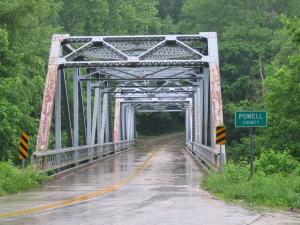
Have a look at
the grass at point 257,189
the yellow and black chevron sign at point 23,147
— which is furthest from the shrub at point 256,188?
the yellow and black chevron sign at point 23,147

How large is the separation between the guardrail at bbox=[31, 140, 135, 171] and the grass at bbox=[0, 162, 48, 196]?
3.36 feet

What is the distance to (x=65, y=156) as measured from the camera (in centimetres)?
2278

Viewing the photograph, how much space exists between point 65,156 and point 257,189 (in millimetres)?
11871

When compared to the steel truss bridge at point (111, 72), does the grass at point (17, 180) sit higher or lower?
lower

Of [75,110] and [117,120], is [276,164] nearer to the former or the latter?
[75,110]

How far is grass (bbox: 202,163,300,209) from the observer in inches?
439

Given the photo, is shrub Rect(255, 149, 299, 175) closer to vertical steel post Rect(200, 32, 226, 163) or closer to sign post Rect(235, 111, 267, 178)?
vertical steel post Rect(200, 32, 226, 163)

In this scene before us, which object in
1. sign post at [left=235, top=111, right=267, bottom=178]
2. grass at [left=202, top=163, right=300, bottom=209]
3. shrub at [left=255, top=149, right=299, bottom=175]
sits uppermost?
sign post at [left=235, top=111, right=267, bottom=178]

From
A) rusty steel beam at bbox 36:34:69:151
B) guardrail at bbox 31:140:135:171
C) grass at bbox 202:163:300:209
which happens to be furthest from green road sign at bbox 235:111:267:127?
rusty steel beam at bbox 36:34:69:151

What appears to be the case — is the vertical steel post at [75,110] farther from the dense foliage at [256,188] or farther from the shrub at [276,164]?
the dense foliage at [256,188]

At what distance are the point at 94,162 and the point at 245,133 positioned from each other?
24.9 metres

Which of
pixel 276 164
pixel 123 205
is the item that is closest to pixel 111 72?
pixel 276 164

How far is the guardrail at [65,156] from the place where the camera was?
18.3 m

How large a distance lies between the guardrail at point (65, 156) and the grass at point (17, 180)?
40.3 inches
